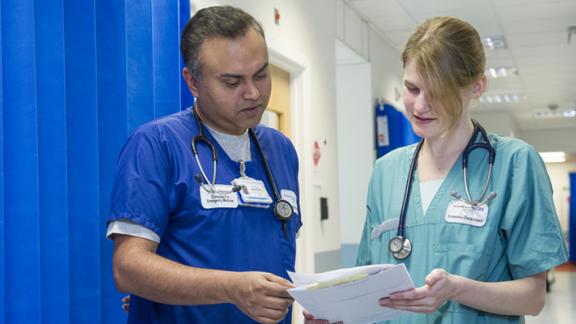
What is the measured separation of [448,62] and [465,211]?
0.36 metres

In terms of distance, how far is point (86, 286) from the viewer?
2078 millimetres

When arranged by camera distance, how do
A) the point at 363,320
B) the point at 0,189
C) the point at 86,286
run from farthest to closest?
1. the point at 86,286
2. the point at 0,189
3. the point at 363,320

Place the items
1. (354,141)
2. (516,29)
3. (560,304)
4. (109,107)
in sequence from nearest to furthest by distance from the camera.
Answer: (109,107) < (354,141) < (516,29) < (560,304)

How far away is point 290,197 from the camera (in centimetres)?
186

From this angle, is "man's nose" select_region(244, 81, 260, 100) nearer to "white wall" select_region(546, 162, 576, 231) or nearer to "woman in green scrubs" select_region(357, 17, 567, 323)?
"woman in green scrubs" select_region(357, 17, 567, 323)

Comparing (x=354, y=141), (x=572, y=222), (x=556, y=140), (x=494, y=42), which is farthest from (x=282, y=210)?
(x=572, y=222)

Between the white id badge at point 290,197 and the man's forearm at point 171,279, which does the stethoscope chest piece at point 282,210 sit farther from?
the man's forearm at point 171,279

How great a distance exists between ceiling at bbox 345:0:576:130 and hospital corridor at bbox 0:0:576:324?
4495 mm

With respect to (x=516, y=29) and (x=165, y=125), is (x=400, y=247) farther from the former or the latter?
(x=516, y=29)

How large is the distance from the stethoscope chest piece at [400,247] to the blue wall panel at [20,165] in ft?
3.16

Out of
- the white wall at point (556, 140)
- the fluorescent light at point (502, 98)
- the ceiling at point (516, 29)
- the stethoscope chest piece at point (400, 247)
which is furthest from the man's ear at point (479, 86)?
the white wall at point (556, 140)

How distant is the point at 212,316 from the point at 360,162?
5.46 metres

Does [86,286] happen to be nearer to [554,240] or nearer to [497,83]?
[554,240]

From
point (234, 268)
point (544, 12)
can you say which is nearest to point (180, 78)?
point (234, 268)
